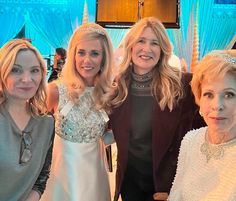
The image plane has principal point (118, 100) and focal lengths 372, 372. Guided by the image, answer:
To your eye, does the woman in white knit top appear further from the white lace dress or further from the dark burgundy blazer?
the white lace dress

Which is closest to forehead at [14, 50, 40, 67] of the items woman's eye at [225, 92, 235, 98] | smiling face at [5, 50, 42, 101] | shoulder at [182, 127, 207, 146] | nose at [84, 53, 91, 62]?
smiling face at [5, 50, 42, 101]

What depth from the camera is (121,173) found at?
2490 millimetres

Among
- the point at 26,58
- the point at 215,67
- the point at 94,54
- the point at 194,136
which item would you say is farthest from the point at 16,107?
the point at 215,67

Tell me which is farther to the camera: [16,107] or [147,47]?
[147,47]

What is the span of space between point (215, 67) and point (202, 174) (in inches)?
18.8

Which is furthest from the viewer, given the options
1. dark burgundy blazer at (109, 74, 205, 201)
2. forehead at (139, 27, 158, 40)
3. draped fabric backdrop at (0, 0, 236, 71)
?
draped fabric backdrop at (0, 0, 236, 71)

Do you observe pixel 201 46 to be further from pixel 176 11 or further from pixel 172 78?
pixel 172 78

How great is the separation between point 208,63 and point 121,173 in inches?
45.0

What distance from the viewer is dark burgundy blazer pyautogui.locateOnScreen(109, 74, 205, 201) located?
2.36m

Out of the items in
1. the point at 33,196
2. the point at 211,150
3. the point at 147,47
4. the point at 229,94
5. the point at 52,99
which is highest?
the point at 147,47

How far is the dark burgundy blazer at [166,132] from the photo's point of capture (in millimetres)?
2357

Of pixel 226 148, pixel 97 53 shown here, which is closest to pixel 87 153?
pixel 97 53

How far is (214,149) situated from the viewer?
5.35ft

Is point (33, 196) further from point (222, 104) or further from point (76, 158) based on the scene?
point (222, 104)
